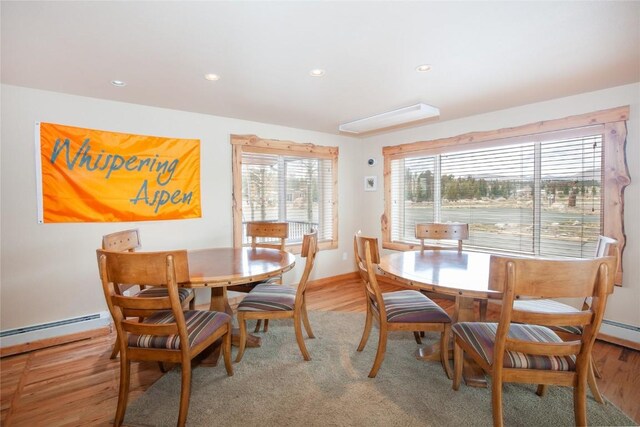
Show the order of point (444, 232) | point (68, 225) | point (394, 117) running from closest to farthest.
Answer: point (68, 225), point (444, 232), point (394, 117)

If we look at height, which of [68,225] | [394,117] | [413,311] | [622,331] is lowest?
[622,331]

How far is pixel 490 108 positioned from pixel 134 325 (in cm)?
373

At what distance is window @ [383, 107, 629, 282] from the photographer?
9.15 ft

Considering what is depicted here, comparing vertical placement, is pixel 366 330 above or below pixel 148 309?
below

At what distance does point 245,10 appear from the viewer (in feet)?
5.29

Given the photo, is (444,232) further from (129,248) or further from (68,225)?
(68,225)

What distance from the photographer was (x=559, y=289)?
4.50 feet

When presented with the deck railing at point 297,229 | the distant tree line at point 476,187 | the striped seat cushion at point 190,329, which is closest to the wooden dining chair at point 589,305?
the distant tree line at point 476,187

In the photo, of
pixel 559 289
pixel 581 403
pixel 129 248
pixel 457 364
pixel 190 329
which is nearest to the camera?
pixel 559 289

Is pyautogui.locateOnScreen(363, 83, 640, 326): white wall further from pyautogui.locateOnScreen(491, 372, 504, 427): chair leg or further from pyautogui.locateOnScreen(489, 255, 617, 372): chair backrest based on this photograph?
pyautogui.locateOnScreen(491, 372, 504, 427): chair leg

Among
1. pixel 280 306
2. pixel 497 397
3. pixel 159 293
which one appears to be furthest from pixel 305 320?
pixel 497 397

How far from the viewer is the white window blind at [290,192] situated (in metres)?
3.99

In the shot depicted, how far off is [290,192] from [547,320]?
3372 mm

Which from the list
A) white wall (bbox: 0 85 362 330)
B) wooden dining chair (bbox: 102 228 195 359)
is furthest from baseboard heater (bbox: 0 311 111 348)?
wooden dining chair (bbox: 102 228 195 359)
